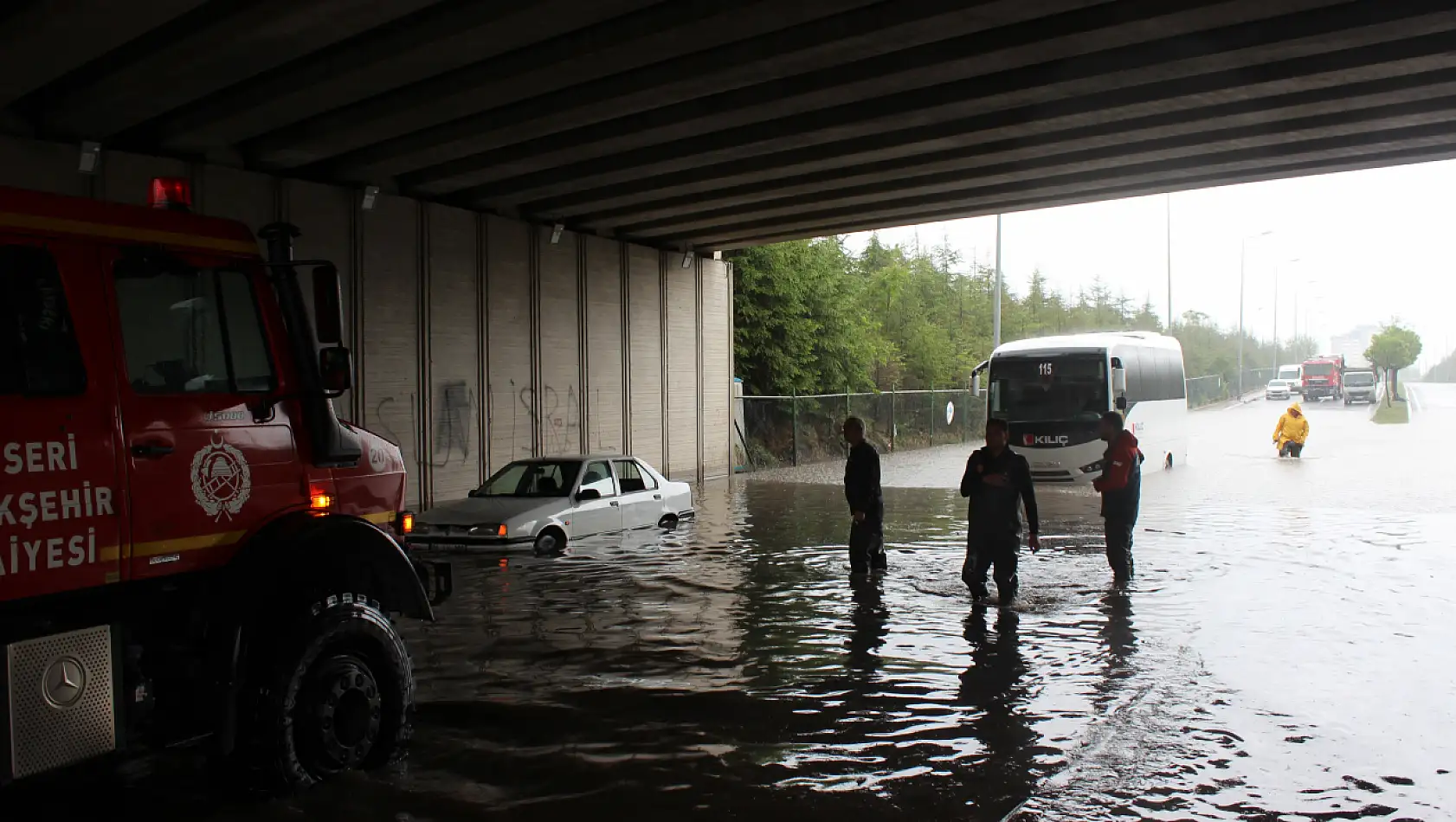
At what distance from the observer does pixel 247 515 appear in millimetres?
5426

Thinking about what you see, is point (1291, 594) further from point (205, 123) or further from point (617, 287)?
point (617, 287)

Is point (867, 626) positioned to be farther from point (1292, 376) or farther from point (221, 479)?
point (1292, 376)

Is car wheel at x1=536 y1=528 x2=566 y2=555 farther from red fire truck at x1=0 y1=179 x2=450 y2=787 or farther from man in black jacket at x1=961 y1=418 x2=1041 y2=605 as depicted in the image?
red fire truck at x1=0 y1=179 x2=450 y2=787

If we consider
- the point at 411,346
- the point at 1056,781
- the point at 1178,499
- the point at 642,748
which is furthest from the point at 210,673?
the point at 1178,499

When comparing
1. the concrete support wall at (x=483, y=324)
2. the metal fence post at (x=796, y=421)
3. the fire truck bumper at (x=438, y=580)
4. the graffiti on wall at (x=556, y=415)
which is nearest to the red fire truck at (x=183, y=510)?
the fire truck bumper at (x=438, y=580)

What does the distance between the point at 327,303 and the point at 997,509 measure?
6.67 meters

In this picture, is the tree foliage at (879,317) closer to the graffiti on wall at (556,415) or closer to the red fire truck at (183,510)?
the graffiti on wall at (556,415)

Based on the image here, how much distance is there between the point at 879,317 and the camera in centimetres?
4831

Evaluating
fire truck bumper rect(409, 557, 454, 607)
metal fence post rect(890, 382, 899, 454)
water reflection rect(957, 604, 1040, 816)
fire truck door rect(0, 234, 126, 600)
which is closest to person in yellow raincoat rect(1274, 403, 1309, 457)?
metal fence post rect(890, 382, 899, 454)

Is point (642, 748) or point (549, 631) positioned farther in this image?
point (549, 631)

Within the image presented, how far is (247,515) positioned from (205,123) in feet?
35.4

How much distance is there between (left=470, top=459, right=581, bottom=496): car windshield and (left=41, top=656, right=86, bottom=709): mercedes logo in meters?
9.35

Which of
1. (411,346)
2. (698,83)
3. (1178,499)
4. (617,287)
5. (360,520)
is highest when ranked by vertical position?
(698,83)

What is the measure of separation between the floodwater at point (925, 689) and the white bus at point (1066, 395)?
8923mm
